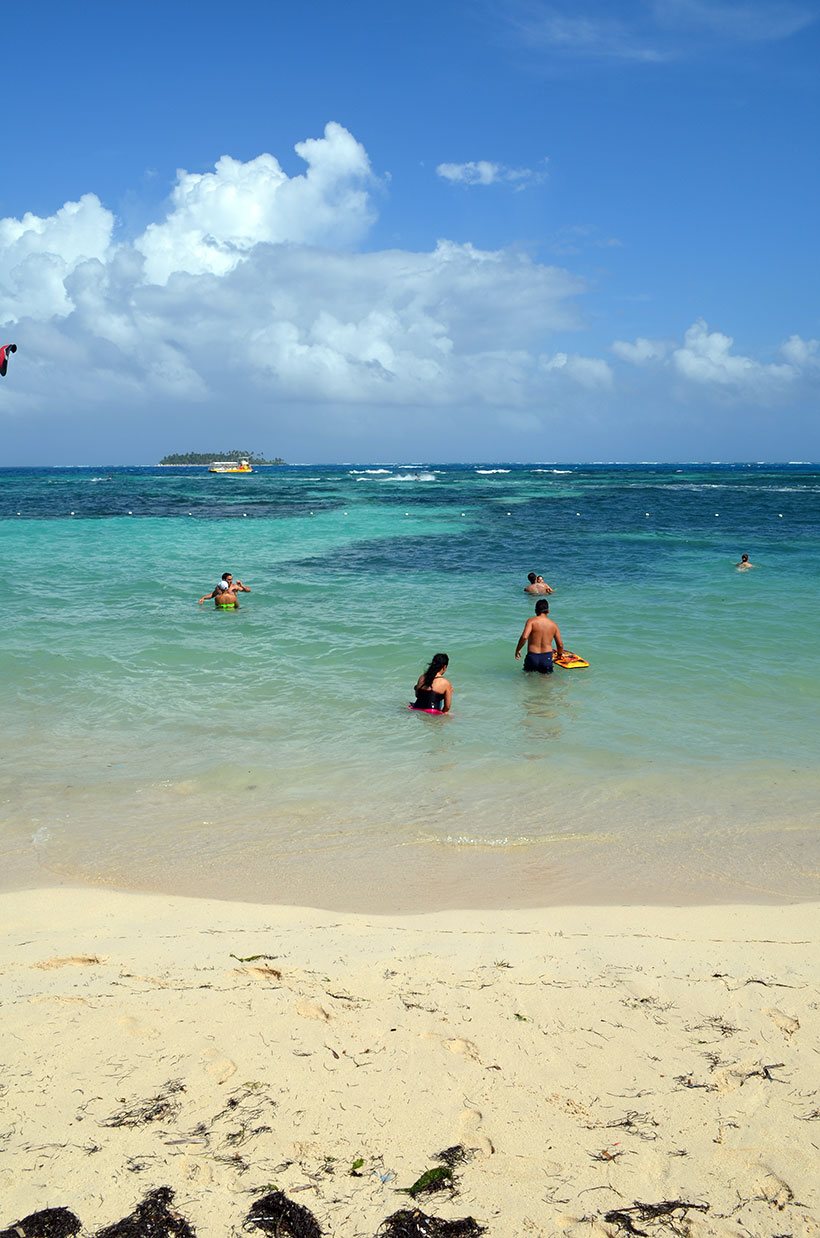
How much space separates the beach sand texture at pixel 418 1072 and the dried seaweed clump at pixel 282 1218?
0.04 meters

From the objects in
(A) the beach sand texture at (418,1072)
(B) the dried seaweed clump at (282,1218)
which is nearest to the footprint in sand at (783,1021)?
(A) the beach sand texture at (418,1072)

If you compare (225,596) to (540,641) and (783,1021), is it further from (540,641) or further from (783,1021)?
(783,1021)

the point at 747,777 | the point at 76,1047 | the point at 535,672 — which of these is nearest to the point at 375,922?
the point at 76,1047

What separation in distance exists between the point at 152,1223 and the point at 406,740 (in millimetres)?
6189

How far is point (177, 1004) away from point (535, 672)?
8276 mm

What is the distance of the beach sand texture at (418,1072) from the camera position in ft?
9.64

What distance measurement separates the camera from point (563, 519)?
1512 inches

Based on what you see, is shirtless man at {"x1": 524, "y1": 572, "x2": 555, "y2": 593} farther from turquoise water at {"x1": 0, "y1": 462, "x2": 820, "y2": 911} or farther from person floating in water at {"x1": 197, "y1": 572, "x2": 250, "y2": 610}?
person floating in water at {"x1": 197, "y1": 572, "x2": 250, "y2": 610}

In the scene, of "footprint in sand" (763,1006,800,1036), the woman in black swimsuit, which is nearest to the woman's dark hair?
the woman in black swimsuit

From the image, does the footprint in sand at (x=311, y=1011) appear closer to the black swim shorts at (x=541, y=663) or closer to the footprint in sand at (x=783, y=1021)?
the footprint in sand at (x=783, y=1021)

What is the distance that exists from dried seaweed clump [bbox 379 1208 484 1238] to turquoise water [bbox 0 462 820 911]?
8.45ft

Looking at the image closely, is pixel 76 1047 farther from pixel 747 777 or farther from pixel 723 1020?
pixel 747 777

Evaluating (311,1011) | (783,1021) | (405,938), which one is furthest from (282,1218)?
(783,1021)

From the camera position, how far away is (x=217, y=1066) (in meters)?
3.53
